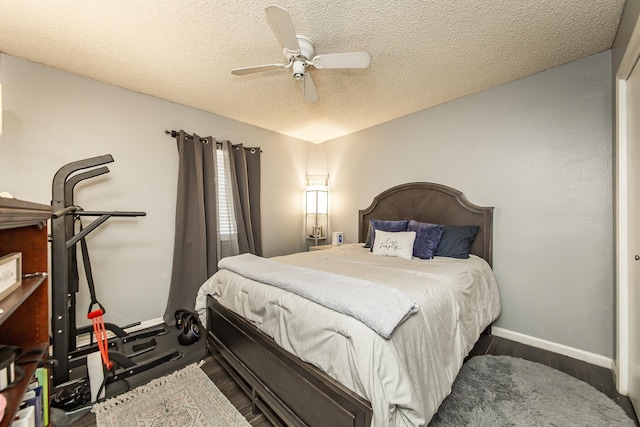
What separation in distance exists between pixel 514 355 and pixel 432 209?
155 cm

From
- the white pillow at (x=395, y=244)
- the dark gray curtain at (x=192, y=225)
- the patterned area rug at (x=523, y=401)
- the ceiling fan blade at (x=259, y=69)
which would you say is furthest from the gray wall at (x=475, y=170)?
the ceiling fan blade at (x=259, y=69)

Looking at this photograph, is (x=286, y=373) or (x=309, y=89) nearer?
(x=286, y=373)

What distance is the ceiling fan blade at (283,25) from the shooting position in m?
1.27

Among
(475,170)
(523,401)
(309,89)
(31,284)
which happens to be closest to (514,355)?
(523,401)

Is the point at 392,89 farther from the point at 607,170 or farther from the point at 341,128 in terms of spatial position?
the point at 607,170

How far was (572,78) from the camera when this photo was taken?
214 cm

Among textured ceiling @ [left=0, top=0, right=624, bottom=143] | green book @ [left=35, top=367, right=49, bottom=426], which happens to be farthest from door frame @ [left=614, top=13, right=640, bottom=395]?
green book @ [left=35, top=367, right=49, bottom=426]

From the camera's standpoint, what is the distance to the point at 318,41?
6.13 ft

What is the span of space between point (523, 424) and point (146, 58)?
3681mm

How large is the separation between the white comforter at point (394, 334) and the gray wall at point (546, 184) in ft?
2.03

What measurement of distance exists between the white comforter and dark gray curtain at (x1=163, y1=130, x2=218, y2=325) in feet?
3.07

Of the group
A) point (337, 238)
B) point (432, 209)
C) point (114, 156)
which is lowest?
point (337, 238)

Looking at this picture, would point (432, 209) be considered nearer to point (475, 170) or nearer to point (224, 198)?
point (475, 170)

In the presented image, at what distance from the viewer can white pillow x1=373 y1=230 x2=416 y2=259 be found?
8.37 ft
